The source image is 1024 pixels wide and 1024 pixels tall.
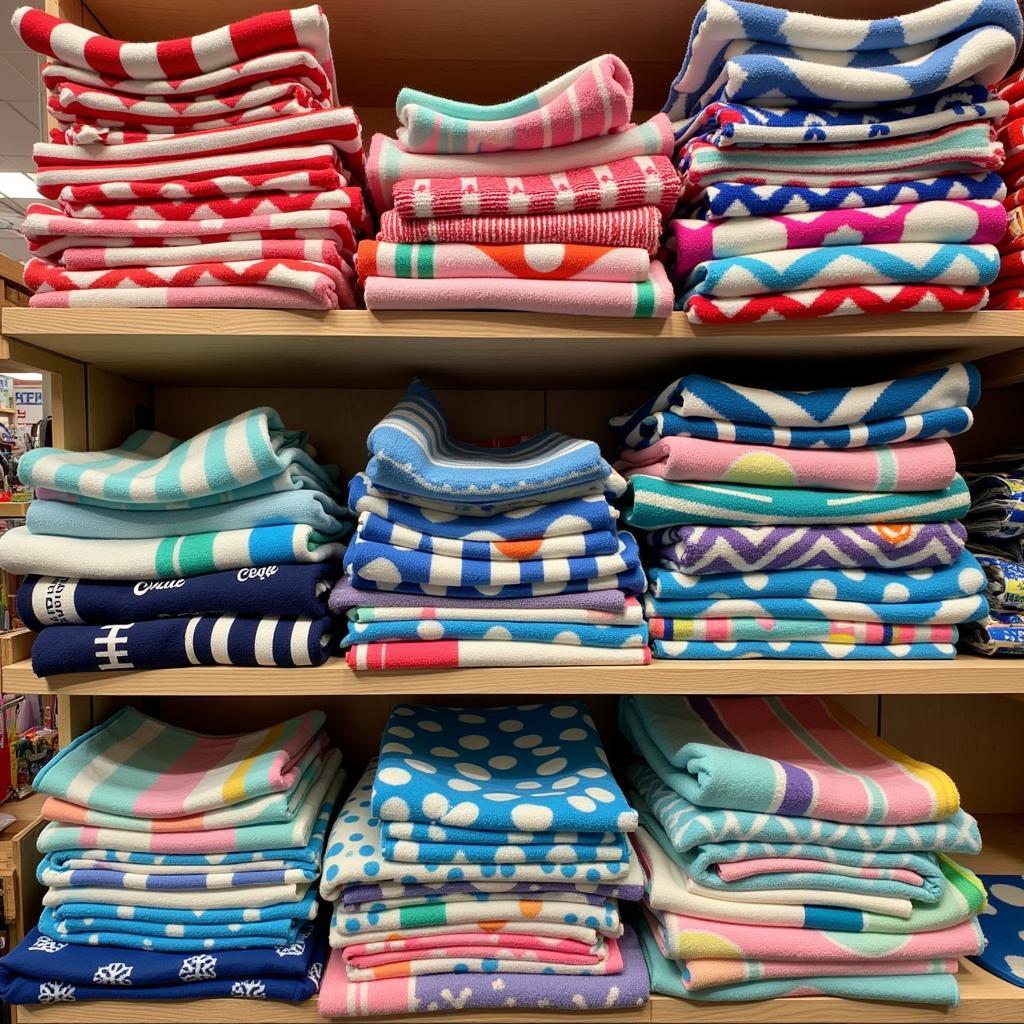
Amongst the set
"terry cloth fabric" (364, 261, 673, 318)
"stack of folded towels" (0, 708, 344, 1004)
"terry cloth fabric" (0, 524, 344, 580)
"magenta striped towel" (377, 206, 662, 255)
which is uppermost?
"magenta striped towel" (377, 206, 662, 255)

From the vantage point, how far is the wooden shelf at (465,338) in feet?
2.09

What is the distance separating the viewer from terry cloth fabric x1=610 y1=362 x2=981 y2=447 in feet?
2.24

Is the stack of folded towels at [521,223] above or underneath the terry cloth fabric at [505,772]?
above

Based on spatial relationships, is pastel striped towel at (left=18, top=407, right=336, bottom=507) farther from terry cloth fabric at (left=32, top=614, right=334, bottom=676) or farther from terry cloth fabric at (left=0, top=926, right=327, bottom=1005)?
terry cloth fabric at (left=0, top=926, right=327, bottom=1005)

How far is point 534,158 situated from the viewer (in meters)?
0.65

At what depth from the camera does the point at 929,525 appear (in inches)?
27.6

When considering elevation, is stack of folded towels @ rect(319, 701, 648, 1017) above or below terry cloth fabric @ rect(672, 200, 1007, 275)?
below

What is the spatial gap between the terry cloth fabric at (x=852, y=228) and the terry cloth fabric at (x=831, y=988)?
727 millimetres

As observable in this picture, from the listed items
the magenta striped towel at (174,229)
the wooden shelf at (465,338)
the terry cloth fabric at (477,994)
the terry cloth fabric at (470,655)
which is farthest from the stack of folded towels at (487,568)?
the terry cloth fabric at (477,994)

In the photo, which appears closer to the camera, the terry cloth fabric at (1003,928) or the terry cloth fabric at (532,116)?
the terry cloth fabric at (532,116)

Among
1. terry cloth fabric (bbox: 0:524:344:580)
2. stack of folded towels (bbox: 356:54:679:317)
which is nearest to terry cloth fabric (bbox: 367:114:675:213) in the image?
stack of folded towels (bbox: 356:54:679:317)

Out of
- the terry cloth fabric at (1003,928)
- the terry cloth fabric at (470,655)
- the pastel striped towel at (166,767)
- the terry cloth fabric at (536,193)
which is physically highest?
the terry cloth fabric at (536,193)

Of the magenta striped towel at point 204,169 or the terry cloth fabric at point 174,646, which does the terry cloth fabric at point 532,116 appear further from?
the terry cloth fabric at point 174,646

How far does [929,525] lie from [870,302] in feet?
0.82
